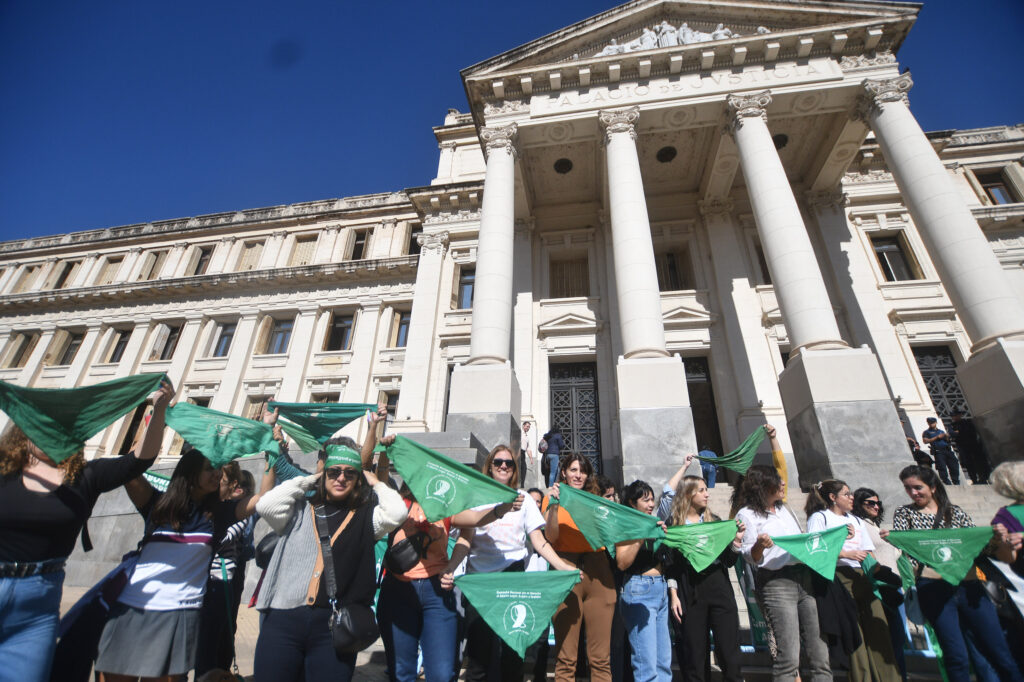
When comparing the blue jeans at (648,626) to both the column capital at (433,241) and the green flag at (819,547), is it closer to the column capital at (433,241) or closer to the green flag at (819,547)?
the green flag at (819,547)

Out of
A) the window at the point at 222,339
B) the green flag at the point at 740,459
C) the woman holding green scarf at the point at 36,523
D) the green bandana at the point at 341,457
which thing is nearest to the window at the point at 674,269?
the green flag at the point at 740,459

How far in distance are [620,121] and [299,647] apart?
1341cm

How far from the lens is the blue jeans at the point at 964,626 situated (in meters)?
3.12

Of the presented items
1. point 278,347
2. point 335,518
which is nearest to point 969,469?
point 335,518

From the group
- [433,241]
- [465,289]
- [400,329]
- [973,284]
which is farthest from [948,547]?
[400,329]

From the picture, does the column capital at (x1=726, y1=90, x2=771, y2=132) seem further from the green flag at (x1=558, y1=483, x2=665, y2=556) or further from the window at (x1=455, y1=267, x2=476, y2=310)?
the green flag at (x1=558, y1=483, x2=665, y2=556)

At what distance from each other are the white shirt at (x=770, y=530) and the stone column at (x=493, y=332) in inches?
224

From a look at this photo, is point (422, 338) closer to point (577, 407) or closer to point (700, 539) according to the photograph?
point (577, 407)

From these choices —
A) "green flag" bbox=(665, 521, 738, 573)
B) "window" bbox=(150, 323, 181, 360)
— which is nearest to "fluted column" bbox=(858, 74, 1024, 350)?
"green flag" bbox=(665, 521, 738, 573)

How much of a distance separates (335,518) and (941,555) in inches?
169

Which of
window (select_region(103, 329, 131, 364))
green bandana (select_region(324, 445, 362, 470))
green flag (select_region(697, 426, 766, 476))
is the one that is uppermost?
window (select_region(103, 329, 131, 364))

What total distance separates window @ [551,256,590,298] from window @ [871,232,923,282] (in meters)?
9.81

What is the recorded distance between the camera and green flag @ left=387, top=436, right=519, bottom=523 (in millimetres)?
3248

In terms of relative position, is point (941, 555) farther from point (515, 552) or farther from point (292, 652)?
point (292, 652)
